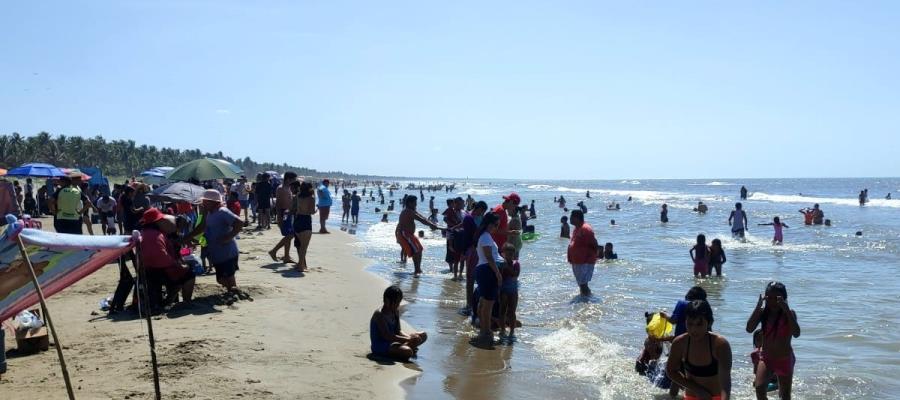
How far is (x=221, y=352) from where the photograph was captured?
21.6ft

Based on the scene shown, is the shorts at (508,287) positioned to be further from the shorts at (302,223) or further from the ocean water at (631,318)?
the shorts at (302,223)

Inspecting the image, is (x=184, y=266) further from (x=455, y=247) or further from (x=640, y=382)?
(x=640, y=382)

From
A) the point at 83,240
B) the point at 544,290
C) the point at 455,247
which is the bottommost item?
the point at 544,290

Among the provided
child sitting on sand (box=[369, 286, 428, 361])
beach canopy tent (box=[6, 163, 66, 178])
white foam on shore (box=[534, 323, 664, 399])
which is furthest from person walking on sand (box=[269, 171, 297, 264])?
beach canopy tent (box=[6, 163, 66, 178])

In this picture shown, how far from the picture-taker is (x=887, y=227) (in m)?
34.3

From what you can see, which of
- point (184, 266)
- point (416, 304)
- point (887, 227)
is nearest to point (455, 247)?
point (416, 304)

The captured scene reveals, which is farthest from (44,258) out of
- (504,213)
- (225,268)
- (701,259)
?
(701,259)

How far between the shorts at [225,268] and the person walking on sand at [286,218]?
401 centimetres

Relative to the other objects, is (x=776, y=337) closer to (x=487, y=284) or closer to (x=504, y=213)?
(x=487, y=284)

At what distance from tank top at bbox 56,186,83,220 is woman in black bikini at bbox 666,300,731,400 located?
34.9 feet

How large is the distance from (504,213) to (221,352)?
523cm

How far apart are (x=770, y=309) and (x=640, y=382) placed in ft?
5.45

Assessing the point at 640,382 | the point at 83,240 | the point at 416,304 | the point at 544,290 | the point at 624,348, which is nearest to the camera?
the point at 83,240

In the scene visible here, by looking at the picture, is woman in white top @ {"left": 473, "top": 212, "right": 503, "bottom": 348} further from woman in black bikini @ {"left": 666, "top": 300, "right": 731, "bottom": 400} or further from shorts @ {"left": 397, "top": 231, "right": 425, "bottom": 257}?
shorts @ {"left": 397, "top": 231, "right": 425, "bottom": 257}
